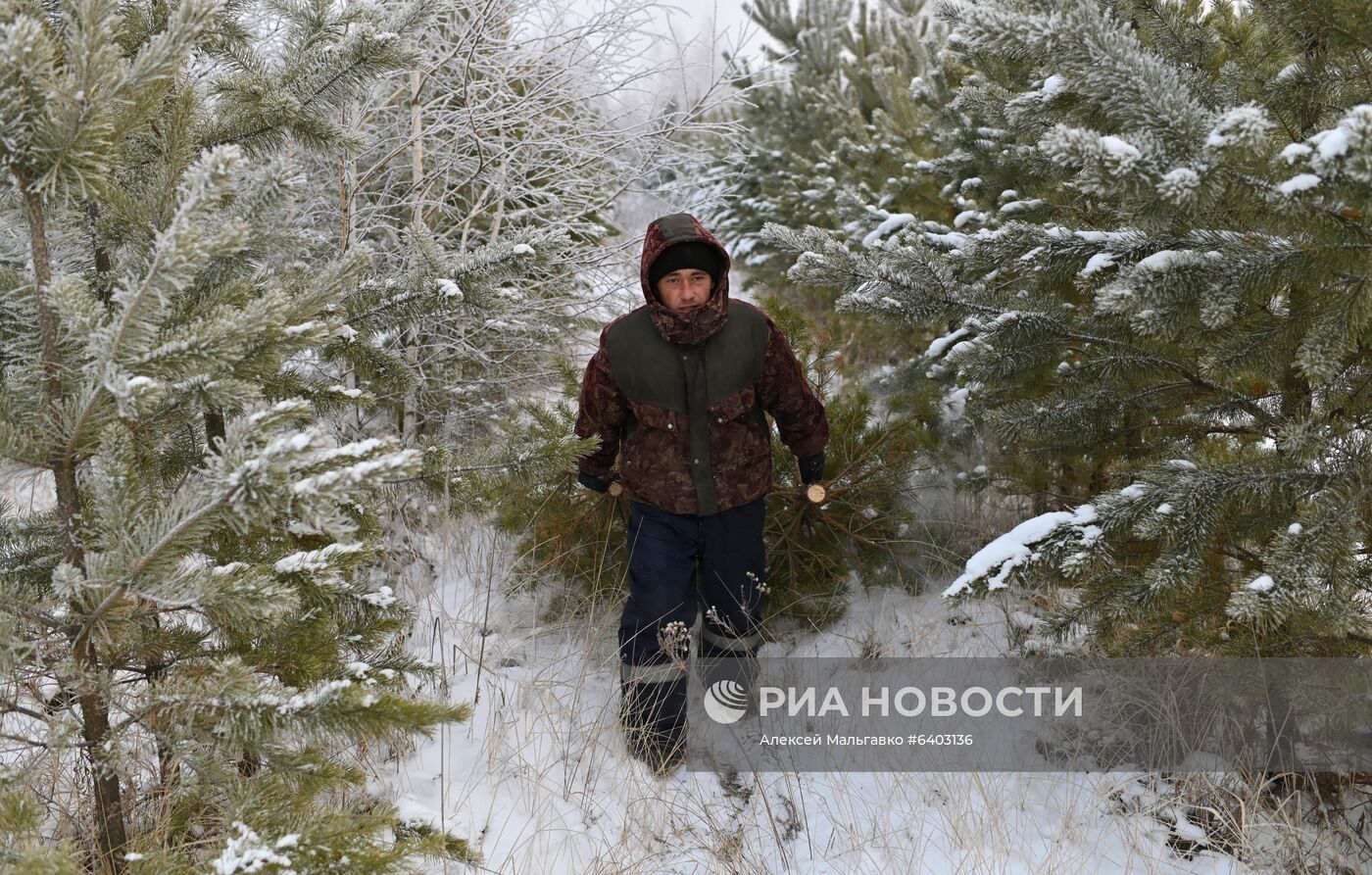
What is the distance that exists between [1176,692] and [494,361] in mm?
3567

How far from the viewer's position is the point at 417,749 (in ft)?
10.3

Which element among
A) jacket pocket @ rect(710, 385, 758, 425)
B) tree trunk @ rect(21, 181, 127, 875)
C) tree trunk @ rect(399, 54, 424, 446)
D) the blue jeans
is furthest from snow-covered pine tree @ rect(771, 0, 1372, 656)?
tree trunk @ rect(399, 54, 424, 446)

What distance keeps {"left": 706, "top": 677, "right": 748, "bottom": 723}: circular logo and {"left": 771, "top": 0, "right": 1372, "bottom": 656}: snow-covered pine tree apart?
1.34 m

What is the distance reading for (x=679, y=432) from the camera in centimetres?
314

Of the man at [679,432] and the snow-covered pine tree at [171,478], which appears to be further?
the man at [679,432]

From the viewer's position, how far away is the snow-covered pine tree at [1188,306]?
5.42 feet

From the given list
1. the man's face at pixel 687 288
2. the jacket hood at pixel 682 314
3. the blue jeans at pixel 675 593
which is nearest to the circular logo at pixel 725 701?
the blue jeans at pixel 675 593

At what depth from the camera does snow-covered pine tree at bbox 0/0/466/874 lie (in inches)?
57.9

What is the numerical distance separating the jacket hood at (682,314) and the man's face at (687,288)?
0.11ft

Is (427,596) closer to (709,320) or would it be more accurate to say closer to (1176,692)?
(709,320)

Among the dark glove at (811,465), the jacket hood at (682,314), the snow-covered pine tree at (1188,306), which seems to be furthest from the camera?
the dark glove at (811,465)

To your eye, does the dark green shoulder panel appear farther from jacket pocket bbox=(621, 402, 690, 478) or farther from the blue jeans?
the blue jeans

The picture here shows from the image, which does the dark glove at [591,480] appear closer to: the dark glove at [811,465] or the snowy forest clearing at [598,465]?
the snowy forest clearing at [598,465]

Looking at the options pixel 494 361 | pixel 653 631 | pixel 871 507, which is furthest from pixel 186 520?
pixel 494 361
